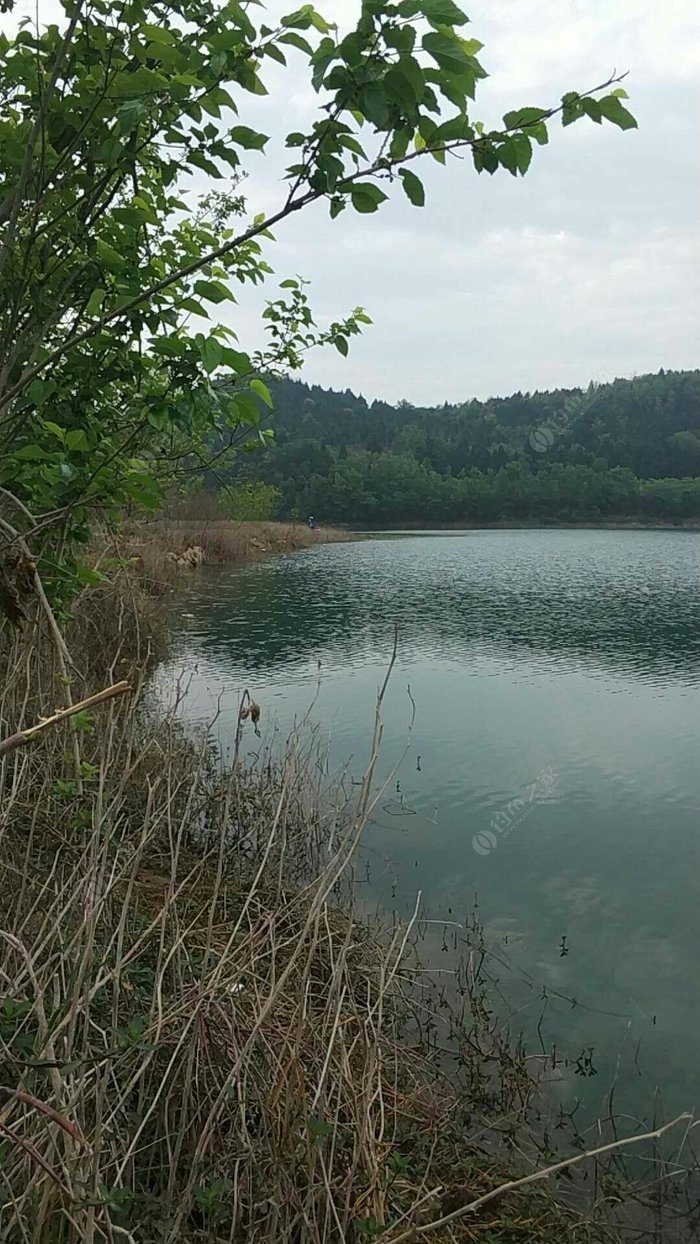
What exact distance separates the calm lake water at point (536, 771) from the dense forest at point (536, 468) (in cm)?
6263

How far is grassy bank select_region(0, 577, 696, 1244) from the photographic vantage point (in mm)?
2115

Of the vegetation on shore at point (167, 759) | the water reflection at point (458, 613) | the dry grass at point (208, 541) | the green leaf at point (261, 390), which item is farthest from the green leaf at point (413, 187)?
the water reflection at point (458, 613)

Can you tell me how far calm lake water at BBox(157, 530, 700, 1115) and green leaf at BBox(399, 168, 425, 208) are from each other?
4449 mm

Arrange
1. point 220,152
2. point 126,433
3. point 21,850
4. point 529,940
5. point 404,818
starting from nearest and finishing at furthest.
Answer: point 220,152
point 126,433
point 21,850
point 529,940
point 404,818

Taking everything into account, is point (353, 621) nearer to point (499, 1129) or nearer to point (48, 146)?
point (499, 1129)

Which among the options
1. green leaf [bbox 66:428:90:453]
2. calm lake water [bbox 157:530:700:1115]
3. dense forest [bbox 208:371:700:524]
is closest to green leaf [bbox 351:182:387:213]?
green leaf [bbox 66:428:90:453]

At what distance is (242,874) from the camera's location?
20.6 ft

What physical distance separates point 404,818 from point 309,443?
92.8 m

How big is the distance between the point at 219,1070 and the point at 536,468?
97186 mm

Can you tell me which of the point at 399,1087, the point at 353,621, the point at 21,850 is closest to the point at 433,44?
the point at 21,850

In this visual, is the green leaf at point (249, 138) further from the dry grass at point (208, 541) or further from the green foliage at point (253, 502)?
the green foliage at point (253, 502)

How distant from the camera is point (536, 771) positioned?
1042 centimetres

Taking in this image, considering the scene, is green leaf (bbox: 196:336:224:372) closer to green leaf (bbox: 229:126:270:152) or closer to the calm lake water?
green leaf (bbox: 229:126:270:152)

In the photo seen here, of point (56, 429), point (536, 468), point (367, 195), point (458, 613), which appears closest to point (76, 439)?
point (56, 429)
